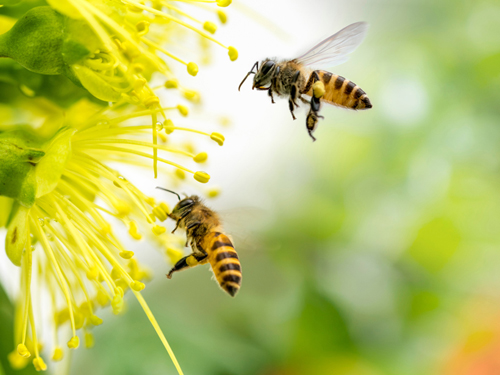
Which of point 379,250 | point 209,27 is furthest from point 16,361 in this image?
point 379,250

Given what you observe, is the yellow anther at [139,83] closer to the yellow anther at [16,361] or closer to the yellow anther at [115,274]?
the yellow anther at [115,274]

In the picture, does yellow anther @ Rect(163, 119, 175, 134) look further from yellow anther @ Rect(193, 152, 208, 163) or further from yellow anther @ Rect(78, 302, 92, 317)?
yellow anther @ Rect(78, 302, 92, 317)

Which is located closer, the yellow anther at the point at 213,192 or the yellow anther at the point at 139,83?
the yellow anther at the point at 139,83

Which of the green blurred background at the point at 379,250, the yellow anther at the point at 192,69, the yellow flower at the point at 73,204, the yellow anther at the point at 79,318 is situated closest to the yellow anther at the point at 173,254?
the yellow flower at the point at 73,204

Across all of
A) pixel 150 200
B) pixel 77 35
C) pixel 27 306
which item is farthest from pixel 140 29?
pixel 27 306

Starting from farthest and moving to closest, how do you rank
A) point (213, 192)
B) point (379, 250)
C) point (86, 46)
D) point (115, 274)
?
point (379, 250), point (213, 192), point (115, 274), point (86, 46)

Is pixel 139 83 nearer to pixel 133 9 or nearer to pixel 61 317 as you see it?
pixel 133 9

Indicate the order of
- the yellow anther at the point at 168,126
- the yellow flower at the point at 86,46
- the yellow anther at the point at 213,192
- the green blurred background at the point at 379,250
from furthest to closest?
1. the green blurred background at the point at 379,250
2. the yellow anther at the point at 213,192
3. the yellow anther at the point at 168,126
4. the yellow flower at the point at 86,46
